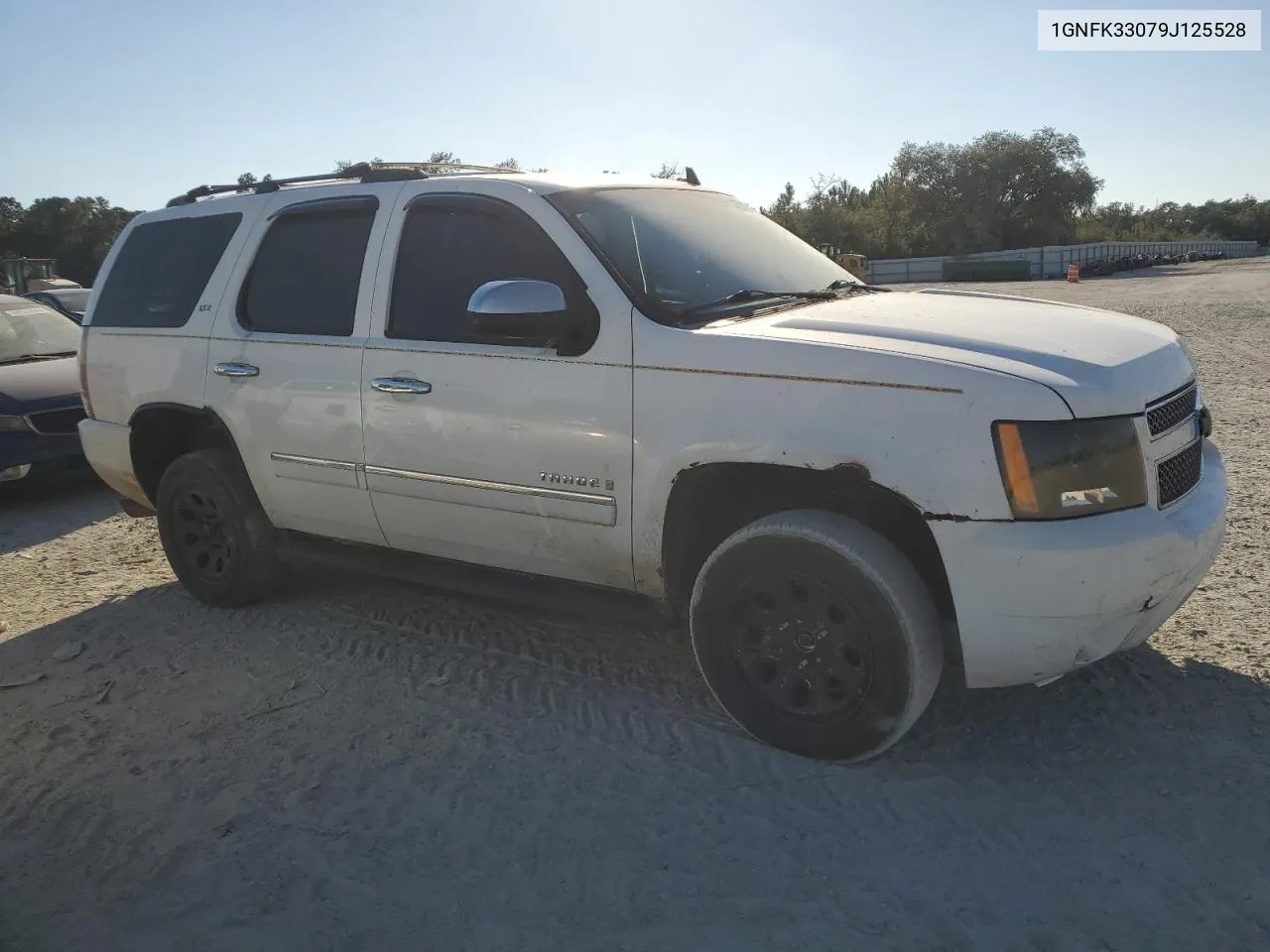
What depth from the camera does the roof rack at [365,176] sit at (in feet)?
14.3

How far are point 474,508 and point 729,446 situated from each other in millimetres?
1172

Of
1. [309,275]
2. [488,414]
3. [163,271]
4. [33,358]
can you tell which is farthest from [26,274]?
[488,414]

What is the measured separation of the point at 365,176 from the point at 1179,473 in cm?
345

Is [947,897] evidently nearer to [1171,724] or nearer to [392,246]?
[1171,724]

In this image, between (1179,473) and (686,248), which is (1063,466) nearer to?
(1179,473)

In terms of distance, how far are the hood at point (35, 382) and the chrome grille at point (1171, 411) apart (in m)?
7.14

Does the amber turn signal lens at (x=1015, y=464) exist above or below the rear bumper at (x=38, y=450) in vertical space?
above

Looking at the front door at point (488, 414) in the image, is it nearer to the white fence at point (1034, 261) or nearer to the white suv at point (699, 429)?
the white suv at point (699, 429)

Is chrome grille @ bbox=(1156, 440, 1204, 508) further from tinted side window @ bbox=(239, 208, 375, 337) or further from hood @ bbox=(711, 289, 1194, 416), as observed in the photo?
tinted side window @ bbox=(239, 208, 375, 337)

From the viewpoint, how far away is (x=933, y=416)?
2865mm

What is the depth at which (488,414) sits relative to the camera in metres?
3.74

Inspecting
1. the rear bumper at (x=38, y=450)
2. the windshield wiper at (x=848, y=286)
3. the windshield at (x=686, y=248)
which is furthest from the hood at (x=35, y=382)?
the windshield wiper at (x=848, y=286)

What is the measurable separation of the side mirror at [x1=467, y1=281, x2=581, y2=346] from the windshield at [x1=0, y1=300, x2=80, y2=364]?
21.7 ft

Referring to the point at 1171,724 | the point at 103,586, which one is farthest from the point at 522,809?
the point at 103,586
